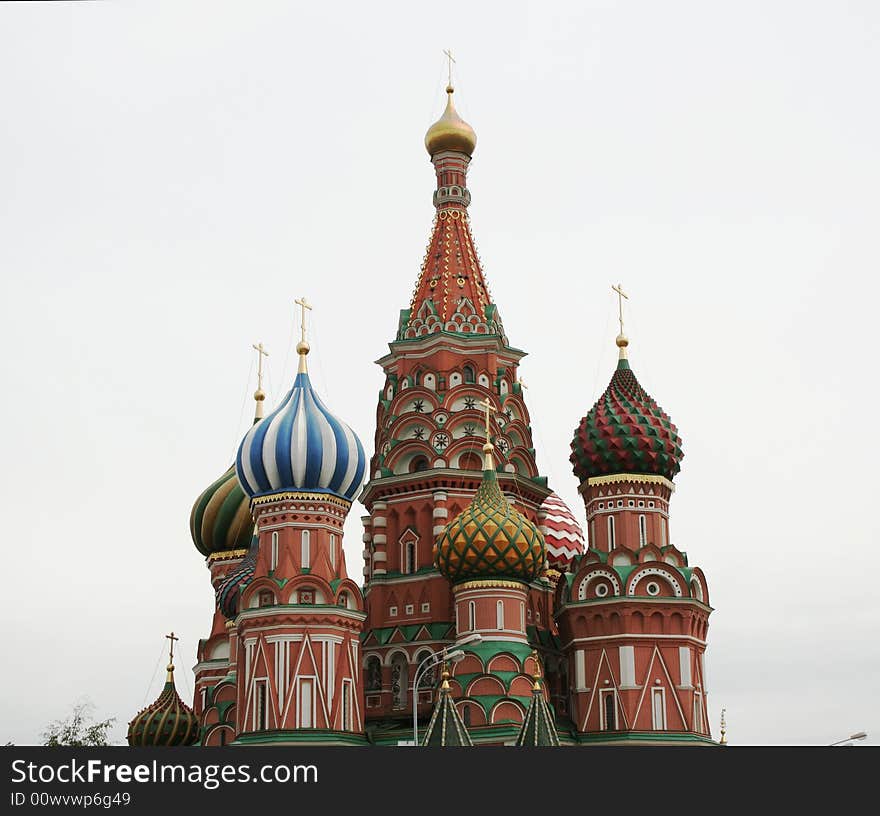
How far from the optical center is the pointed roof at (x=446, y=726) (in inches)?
1332

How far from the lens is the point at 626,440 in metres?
40.3

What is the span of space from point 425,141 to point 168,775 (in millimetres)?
26748

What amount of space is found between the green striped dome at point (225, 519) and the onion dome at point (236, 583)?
3187 millimetres

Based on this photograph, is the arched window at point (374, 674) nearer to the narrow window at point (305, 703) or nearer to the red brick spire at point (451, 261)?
the narrow window at point (305, 703)

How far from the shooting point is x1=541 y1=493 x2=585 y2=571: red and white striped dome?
44531mm

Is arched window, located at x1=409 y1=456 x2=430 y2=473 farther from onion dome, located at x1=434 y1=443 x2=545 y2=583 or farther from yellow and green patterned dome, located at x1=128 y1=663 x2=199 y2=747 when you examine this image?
yellow and green patterned dome, located at x1=128 y1=663 x2=199 y2=747

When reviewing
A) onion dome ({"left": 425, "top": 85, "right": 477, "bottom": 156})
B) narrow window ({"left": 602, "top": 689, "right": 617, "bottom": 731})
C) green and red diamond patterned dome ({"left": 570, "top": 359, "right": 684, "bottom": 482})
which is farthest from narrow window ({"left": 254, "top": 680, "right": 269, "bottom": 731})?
onion dome ({"left": 425, "top": 85, "right": 477, "bottom": 156})

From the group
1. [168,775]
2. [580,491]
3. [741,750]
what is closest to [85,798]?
[168,775]

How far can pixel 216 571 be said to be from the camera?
156 ft

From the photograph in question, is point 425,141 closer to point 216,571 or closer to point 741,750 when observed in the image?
point 216,571

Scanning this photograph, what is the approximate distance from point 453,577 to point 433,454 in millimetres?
4624

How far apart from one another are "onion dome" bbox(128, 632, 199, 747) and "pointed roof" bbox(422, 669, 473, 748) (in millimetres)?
12725

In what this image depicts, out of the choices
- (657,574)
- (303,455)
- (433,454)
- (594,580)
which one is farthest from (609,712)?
(303,455)

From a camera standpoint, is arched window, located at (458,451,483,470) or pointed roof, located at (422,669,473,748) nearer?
pointed roof, located at (422,669,473,748)
